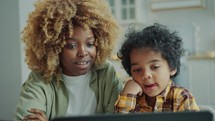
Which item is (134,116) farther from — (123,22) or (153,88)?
(123,22)

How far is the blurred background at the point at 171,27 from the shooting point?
2236 mm

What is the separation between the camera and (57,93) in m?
0.99

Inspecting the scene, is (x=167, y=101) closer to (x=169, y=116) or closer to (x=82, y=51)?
(x=82, y=51)

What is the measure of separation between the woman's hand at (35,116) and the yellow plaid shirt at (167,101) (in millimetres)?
221

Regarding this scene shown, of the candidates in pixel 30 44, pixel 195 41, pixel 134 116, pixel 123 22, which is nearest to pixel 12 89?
pixel 30 44

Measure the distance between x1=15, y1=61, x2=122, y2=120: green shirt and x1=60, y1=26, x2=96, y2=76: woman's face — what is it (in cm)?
7

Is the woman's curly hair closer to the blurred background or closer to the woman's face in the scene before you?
the woman's face

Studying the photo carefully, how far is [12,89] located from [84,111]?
1414mm

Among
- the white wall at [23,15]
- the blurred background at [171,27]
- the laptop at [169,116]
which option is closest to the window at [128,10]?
the blurred background at [171,27]

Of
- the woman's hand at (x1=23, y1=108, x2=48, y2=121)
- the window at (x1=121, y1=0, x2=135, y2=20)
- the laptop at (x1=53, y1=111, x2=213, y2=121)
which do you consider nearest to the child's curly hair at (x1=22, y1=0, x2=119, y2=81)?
the woman's hand at (x1=23, y1=108, x2=48, y2=121)

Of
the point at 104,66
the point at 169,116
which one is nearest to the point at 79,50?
the point at 104,66

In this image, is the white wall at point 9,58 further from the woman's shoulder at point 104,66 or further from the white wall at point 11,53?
the woman's shoulder at point 104,66

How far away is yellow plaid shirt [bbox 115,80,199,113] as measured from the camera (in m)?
0.90

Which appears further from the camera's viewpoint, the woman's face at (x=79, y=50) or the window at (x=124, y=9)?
the window at (x=124, y=9)
